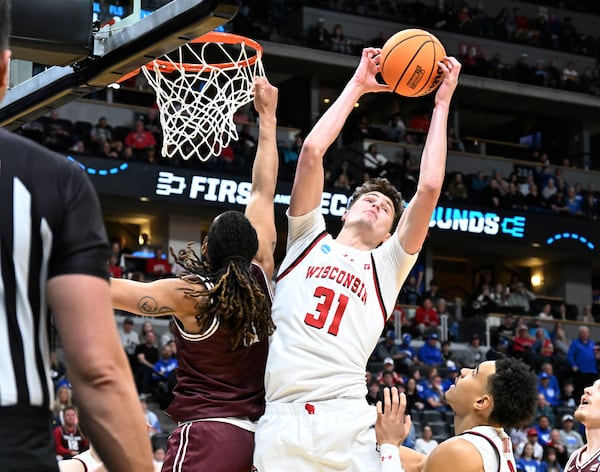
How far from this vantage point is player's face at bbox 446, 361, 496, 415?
4.48 metres

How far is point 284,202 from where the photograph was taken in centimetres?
1953

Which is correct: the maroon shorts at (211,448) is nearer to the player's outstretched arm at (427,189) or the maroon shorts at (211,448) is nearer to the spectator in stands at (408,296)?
the player's outstretched arm at (427,189)

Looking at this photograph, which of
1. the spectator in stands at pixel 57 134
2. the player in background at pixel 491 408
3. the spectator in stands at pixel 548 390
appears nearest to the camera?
the player in background at pixel 491 408

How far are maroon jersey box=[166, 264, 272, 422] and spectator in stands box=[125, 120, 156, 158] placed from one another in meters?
14.5

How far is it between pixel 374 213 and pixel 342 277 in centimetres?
39

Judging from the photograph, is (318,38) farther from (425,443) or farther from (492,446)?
(492,446)

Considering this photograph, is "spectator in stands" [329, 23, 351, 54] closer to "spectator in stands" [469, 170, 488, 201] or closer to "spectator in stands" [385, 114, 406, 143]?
"spectator in stands" [385, 114, 406, 143]

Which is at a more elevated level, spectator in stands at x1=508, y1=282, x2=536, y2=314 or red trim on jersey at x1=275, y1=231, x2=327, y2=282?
red trim on jersey at x1=275, y1=231, x2=327, y2=282

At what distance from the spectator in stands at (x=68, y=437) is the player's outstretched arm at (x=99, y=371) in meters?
8.60

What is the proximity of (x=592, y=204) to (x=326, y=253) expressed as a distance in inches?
773

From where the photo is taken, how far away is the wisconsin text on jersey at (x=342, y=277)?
170 inches

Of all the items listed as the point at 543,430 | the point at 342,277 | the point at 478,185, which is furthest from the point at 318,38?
the point at 342,277

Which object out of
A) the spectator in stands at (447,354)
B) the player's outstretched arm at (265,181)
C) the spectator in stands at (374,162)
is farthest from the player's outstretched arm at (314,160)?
the spectator in stands at (374,162)

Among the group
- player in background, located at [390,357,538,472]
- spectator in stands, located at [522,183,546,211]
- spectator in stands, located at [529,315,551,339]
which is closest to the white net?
player in background, located at [390,357,538,472]
